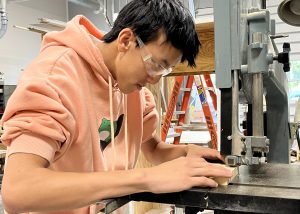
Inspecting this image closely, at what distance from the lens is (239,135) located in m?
0.95

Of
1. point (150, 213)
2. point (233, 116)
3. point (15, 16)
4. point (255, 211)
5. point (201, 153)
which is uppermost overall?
point (15, 16)

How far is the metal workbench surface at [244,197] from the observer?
744 millimetres

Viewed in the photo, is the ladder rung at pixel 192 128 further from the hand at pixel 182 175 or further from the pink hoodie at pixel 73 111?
the hand at pixel 182 175

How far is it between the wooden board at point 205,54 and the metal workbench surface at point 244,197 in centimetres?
138

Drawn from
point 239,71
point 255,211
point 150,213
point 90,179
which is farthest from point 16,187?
point 150,213

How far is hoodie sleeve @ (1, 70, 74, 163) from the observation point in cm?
84

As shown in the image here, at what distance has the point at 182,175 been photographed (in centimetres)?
82

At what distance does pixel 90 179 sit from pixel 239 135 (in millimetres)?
425

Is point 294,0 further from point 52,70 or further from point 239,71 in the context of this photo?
point 52,70

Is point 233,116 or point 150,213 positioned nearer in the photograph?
point 233,116

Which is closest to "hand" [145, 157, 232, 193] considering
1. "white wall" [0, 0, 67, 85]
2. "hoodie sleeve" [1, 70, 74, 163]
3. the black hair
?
"hoodie sleeve" [1, 70, 74, 163]

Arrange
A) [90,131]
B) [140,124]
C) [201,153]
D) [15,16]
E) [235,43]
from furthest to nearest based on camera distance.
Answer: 1. [15,16]
2. [140,124]
3. [201,153]
4. [90,131]
5. [235,43]

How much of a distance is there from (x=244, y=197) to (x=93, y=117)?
54 cm

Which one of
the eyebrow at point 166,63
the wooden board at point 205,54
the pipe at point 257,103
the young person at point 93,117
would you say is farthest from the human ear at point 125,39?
the wooden board at point 205,54
